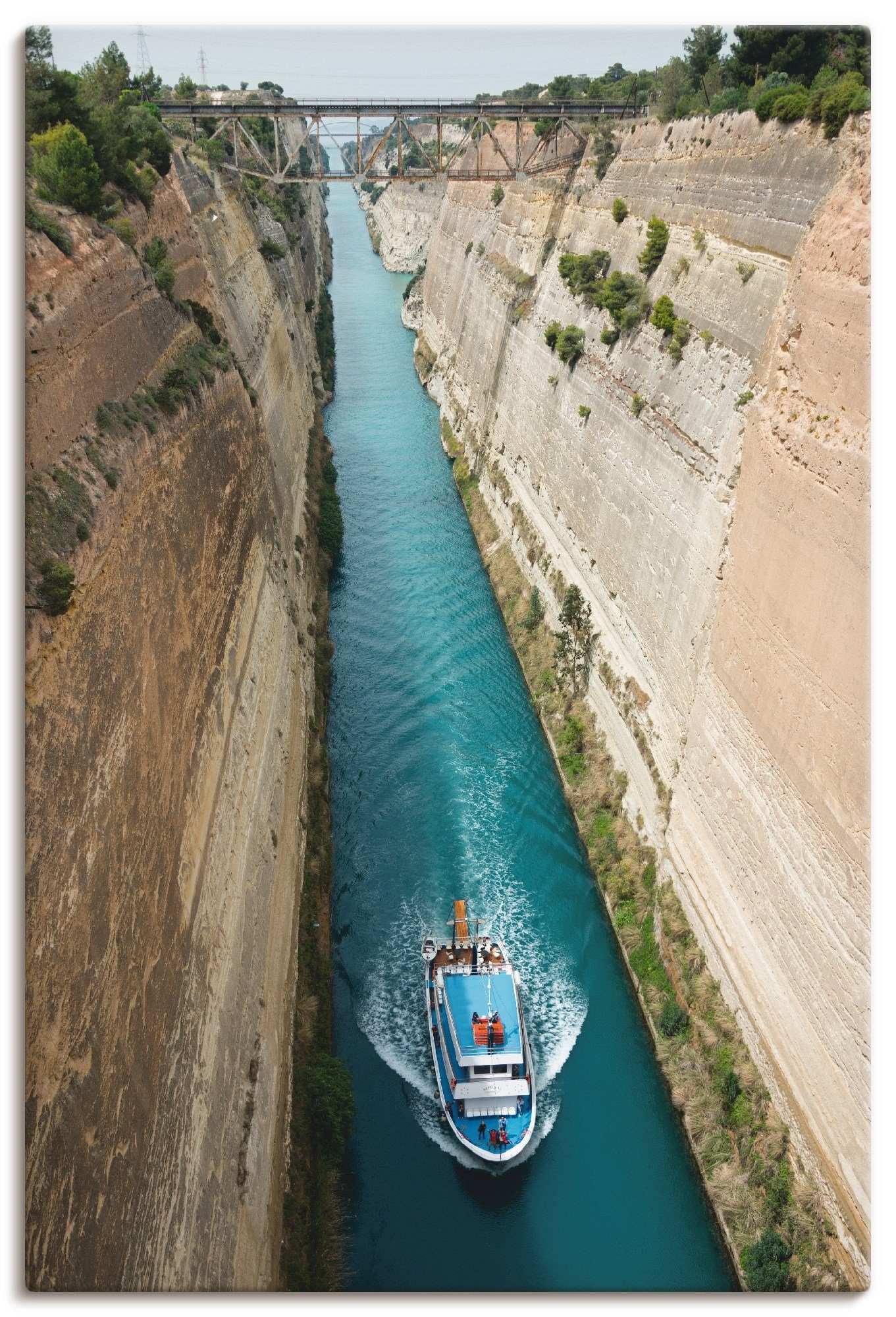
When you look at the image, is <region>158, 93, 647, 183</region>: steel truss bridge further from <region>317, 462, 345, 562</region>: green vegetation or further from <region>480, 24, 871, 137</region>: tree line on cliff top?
<region>317, 462, 345, 562</region>: green vegetation

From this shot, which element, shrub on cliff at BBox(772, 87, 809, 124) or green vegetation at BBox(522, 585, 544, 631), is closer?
shrub on cliff at BBox(772, 87, 809, 124)

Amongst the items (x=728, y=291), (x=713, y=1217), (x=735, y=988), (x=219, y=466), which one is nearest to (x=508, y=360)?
(x=728, y=291)

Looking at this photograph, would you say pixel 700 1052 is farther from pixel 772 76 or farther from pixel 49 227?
pixel 772 76

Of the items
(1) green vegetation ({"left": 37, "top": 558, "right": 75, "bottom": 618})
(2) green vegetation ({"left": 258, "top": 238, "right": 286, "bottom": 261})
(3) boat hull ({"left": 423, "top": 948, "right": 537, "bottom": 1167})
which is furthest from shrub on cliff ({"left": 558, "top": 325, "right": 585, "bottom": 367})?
(1) green vegetation ({"left": 37, "top": 558, "right": 75, "bottom": 618})

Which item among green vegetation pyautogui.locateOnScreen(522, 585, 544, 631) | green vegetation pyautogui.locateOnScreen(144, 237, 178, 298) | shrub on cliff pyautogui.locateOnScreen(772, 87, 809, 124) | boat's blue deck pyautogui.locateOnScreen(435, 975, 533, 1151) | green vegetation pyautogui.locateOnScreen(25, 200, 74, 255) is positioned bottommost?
boat's blue deck pyautogui.locateOnScreen(435, 975, 533, 1151)

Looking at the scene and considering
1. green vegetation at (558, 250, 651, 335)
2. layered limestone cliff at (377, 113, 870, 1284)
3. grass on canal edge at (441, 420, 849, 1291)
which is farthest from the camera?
green vegetation at (558, 250, 651, 335)

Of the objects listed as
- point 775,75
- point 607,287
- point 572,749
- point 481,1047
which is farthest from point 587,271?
point 481,1047

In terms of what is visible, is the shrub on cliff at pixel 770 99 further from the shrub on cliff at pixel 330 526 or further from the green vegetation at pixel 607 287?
the shrub on cliff at pixel 330 526

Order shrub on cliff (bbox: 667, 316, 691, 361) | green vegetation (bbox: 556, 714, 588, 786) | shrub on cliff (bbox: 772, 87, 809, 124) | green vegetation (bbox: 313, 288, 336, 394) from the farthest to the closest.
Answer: green vegetation (bbox: 313, 288, 336, 394) → green vegetation (bbox: 556, 714, 588, 786) → shrub on cliff (bbox: 667, 316, 691, 361) → shrub on cliff (bbox: 772, 87, 809, 124)
